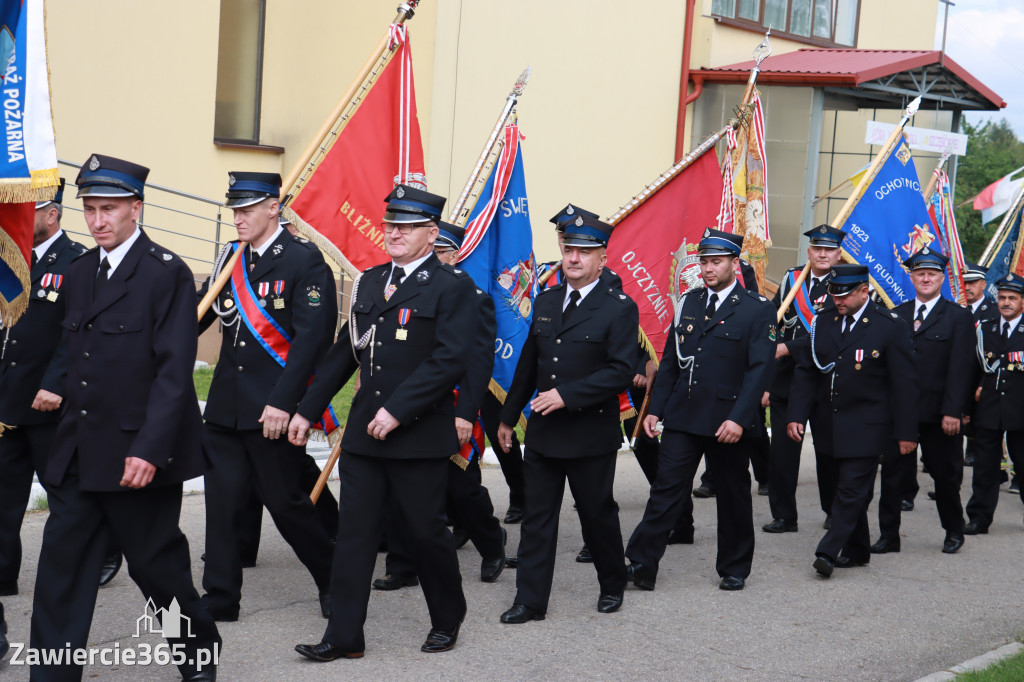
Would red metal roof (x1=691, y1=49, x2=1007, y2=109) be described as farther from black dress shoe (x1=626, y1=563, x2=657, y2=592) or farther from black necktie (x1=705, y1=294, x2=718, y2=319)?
black dress shoe (x1=626, y1=563, x2=657, y2=592)

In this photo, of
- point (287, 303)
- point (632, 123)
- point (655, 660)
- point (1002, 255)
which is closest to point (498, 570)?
point (655, 660)

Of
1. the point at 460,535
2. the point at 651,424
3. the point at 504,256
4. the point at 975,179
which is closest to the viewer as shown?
the point at 651,424

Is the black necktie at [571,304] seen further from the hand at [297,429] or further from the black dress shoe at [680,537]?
the black dress shoe at [680,537]

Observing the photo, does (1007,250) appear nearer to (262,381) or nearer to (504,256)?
(504,256)

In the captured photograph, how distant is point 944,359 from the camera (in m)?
9.12

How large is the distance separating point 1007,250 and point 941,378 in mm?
4135

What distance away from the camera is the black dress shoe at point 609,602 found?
6.22 m

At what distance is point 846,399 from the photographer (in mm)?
7535

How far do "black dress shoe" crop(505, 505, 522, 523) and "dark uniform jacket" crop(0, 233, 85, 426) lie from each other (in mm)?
3498

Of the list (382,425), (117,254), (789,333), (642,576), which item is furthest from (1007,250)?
(117,254)

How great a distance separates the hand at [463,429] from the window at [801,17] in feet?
45.2

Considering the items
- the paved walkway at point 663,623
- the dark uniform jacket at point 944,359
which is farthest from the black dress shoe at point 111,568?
the dark uniform jacket at point 944,359

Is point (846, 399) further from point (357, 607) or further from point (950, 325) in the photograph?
point (357, 607)

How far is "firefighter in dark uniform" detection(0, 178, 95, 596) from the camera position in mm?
5727
